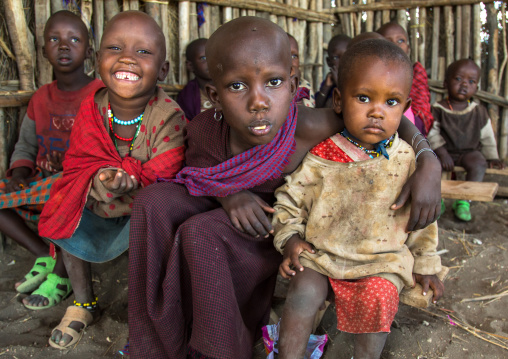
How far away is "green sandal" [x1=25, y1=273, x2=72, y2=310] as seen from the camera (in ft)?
8.02

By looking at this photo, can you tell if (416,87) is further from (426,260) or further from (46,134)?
(46,134)

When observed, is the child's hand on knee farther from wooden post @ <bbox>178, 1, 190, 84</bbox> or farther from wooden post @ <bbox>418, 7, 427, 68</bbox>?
wooden post @ <bbox>418, 7, 427, 68</bbox>

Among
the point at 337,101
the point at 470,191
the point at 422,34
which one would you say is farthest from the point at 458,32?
the point at 337,101

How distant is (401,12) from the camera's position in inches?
176

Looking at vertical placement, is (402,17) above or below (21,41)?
above

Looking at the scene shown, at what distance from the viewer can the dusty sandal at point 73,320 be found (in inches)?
82.8

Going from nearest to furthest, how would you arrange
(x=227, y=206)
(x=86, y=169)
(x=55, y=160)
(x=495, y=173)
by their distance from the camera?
1. (x=227, y=206)
2. (x=86, y=169)
3. (x=55, y=160)
4. (x=495, y=173)

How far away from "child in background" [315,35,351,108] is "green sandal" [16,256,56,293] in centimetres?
243

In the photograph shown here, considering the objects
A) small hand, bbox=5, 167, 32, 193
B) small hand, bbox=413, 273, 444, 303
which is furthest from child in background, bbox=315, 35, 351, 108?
small hand, bbox=5, 167, 32, 193

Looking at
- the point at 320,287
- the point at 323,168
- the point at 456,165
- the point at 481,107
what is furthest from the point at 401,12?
the point at 320,287

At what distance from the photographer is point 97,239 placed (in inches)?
91.2

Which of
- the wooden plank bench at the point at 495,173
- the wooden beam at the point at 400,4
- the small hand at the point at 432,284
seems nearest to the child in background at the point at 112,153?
the small hand at the point at 432,284

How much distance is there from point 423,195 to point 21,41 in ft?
9.31

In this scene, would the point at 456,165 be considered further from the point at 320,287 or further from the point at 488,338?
the point at 320,287
